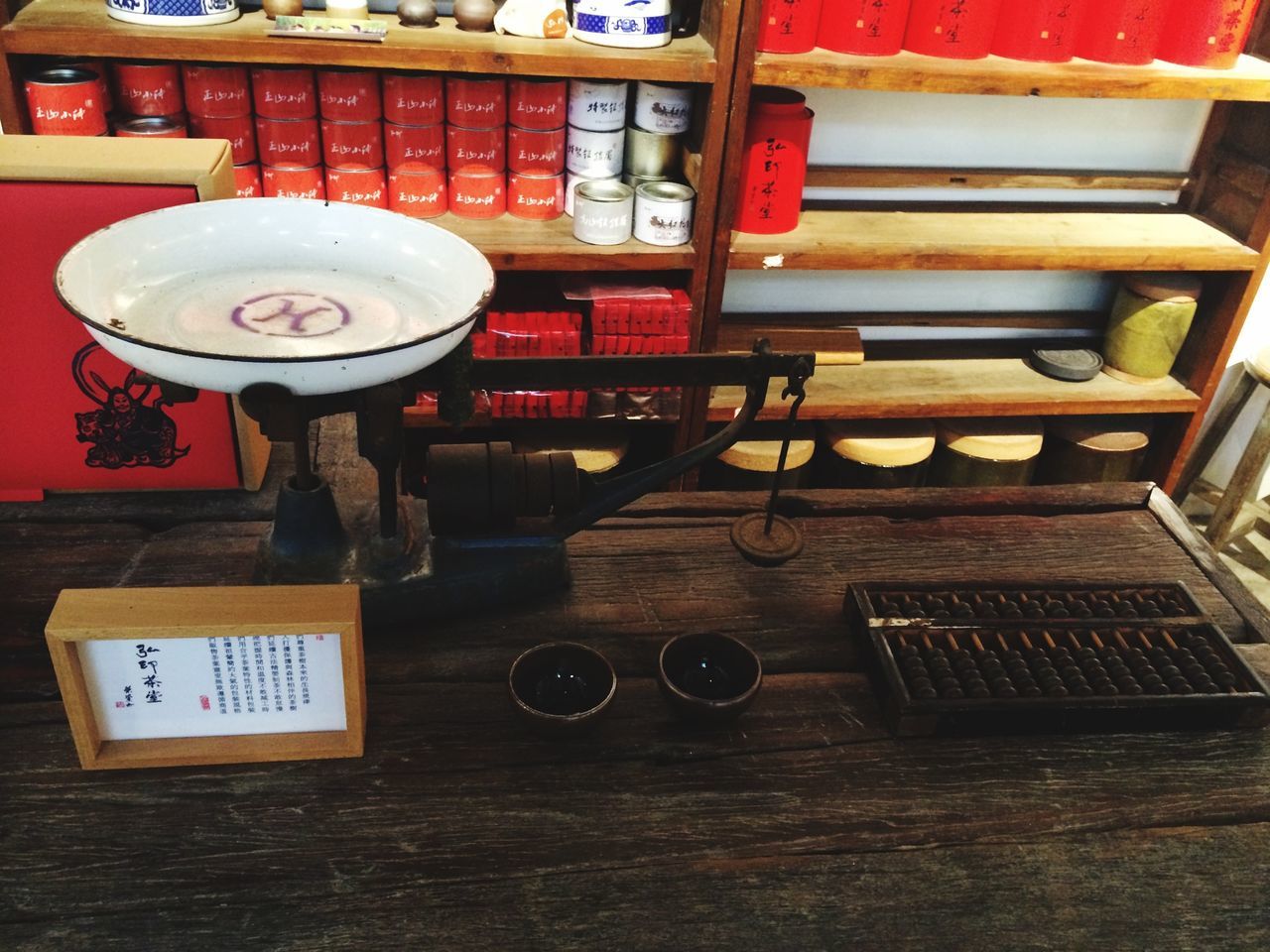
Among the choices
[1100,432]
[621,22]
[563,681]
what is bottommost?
[1100,432]

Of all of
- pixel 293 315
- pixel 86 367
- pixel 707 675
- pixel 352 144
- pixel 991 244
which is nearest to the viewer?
pixel 293 315

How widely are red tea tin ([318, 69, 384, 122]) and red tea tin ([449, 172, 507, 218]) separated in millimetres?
228

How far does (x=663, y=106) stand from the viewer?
2287 millimetres

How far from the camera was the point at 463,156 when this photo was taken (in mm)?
2299

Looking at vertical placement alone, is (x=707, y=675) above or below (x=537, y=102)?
below

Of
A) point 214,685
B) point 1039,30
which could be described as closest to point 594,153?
point 1039,30

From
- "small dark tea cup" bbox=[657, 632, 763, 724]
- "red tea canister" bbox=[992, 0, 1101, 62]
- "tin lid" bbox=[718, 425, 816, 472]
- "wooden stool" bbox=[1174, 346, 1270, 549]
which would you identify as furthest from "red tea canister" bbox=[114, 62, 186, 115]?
"wooden stool" bbox=[1174, 346, 1270, 549]

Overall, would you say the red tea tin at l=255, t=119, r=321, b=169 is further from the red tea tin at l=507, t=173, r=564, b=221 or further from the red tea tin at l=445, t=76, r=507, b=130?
the red tea tin at l=507, t=173, r=564, b=221

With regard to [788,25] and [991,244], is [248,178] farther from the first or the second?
[991,244]

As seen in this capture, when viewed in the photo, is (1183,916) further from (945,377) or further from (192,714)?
(945,377)

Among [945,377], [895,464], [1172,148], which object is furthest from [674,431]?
[1172,148]

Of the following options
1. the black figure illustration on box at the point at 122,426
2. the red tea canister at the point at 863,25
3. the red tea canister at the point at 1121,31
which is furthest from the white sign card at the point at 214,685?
the red tea canister at the point at 1121,31

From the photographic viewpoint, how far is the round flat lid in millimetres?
2764

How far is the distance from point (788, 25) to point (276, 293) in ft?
4.72
